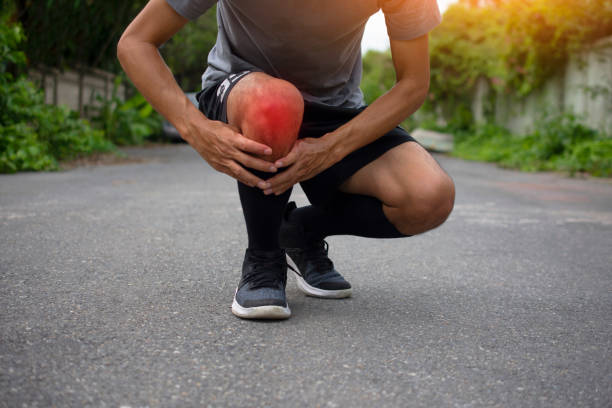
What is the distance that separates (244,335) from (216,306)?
1.05 feet

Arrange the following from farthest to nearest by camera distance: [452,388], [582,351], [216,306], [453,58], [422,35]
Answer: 1. [453,58]
2. [216,306]
3. [422,35]
4. [582,351]
5. [452,388]

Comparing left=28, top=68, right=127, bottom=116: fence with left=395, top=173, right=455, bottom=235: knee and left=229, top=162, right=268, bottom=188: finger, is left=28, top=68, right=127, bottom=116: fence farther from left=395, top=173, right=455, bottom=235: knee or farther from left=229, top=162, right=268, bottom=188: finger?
left=395, top=173, right=455, bottom=235: knee

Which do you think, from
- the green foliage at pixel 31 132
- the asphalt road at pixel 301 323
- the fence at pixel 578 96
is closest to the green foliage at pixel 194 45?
the fence at pixel 578 96

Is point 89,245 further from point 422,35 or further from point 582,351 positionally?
point 582,351

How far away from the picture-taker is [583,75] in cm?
1105

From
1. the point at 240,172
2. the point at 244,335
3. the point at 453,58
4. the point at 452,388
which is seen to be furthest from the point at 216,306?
the point at 453,58

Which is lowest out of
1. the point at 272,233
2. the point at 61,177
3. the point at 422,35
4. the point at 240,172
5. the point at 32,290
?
the point at 61,177

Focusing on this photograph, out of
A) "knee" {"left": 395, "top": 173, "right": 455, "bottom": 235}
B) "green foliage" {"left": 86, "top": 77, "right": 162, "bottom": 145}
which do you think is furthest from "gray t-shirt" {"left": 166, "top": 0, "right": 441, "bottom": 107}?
"green foliage" {"left": 86, "top": 77, "right": 162, "bottom": 145}

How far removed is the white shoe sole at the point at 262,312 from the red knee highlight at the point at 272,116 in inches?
19.0

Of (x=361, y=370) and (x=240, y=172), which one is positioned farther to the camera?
(x=240, y=172)

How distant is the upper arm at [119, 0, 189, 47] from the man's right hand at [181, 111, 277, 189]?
299 millimetres

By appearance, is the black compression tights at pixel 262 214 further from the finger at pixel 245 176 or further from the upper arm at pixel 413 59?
the upper arm at pixel 413 59

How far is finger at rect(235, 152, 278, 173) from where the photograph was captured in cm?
182

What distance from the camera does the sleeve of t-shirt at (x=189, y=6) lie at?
1814 mm
